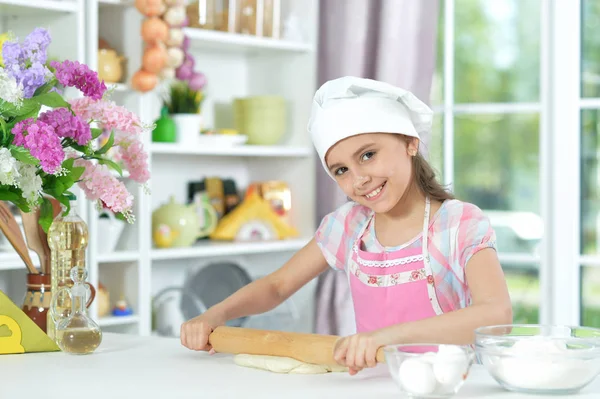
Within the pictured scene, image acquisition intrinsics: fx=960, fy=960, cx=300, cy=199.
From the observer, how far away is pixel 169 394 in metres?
1.39

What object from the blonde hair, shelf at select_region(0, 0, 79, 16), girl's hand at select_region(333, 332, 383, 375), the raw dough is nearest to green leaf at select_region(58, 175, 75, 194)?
the raw dough

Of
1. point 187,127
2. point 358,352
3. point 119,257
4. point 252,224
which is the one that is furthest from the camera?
point 252,224

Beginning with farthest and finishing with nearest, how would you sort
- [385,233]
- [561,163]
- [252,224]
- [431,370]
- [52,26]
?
[252,224], [561,163], [52,26], [385,233], [431,370]

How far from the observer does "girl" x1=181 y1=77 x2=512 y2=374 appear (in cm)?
192

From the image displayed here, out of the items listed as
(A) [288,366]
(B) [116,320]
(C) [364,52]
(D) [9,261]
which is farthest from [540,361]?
(C) [364,52]

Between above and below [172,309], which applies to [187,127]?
above

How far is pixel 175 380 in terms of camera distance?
1.50 meters

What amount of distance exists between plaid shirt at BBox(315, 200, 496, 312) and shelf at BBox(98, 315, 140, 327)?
4.56ft

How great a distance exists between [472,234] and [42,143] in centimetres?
85

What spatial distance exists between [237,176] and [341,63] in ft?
2.45

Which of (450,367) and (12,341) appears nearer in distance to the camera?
(450,367)

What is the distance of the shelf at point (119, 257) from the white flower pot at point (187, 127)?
0.49 metres

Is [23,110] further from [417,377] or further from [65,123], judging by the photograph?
[417,377]

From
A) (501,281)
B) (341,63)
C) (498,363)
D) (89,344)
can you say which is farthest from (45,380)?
(341,63)
